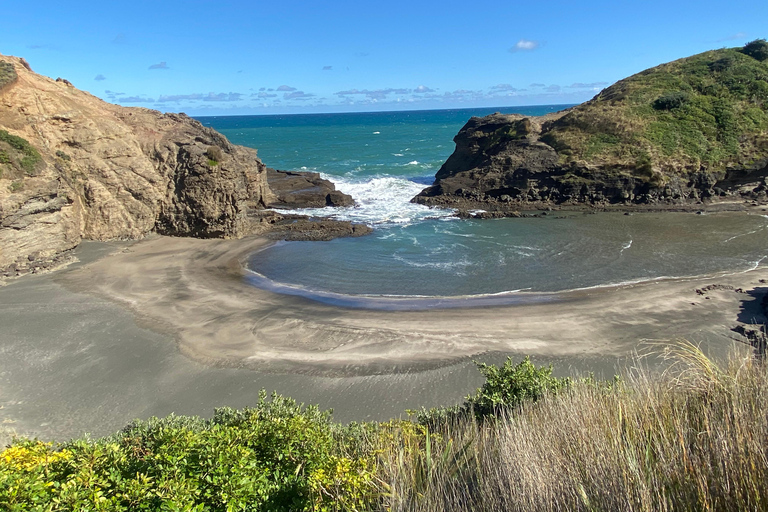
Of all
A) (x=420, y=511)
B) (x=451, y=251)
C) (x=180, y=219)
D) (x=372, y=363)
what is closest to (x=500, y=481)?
(x=420, y=511)

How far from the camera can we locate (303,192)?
49.4 metres

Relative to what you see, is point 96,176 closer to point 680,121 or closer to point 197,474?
point 197,474

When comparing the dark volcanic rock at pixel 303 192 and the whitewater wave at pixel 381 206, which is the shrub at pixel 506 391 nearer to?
the whitewater wave at pixel 381 206

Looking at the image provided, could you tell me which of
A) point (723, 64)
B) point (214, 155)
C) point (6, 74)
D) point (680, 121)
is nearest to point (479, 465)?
point (214, 155)

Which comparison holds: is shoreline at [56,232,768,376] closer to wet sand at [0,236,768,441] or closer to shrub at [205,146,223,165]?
wet sand at [0,236,768,441]

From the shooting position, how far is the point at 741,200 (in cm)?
4141

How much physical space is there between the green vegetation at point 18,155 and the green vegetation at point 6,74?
5155mm

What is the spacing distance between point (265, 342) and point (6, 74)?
27.4 meters

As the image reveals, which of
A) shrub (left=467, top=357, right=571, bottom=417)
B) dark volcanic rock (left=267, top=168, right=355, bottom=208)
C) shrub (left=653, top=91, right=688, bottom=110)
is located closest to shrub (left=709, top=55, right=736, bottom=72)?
shrub (left=653, top=91, right=688, bottom=110)

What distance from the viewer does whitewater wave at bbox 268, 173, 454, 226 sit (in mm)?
42031

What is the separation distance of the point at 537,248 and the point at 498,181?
1690 cm

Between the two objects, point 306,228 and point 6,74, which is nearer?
point 6,74

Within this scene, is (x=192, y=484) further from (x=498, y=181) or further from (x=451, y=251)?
(x=498, y=181)

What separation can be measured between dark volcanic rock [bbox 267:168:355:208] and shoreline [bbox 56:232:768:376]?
20.7 meters
